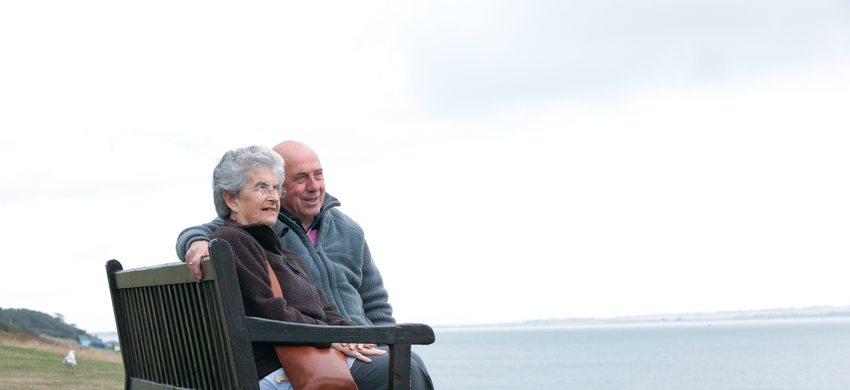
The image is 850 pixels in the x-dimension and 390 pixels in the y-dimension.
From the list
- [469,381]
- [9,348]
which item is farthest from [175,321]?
[469,381]

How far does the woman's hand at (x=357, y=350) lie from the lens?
2.54 meters

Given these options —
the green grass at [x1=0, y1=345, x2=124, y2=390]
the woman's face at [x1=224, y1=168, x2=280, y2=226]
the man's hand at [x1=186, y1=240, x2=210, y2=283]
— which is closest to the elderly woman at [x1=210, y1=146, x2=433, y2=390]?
the woman's face at [x1=224, y1=168, x2=280, y2=226]

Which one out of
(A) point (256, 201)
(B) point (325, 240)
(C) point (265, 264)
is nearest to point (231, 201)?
(A) point (256, 201)

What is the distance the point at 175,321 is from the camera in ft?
8.19

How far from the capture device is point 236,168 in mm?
2738

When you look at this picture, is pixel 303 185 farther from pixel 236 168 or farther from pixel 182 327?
pixel 182 327

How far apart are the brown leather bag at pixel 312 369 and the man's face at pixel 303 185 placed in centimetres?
118

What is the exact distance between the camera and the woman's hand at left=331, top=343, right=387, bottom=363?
2.54 metres

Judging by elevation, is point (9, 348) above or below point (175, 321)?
below

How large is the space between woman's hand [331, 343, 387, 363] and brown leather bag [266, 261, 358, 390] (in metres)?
0.16

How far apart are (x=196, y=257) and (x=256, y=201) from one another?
0.52m

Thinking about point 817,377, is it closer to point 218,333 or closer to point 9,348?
point 9,348

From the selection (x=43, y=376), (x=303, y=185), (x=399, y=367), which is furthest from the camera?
(x=43, y=376)

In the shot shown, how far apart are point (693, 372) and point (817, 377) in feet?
38.2
